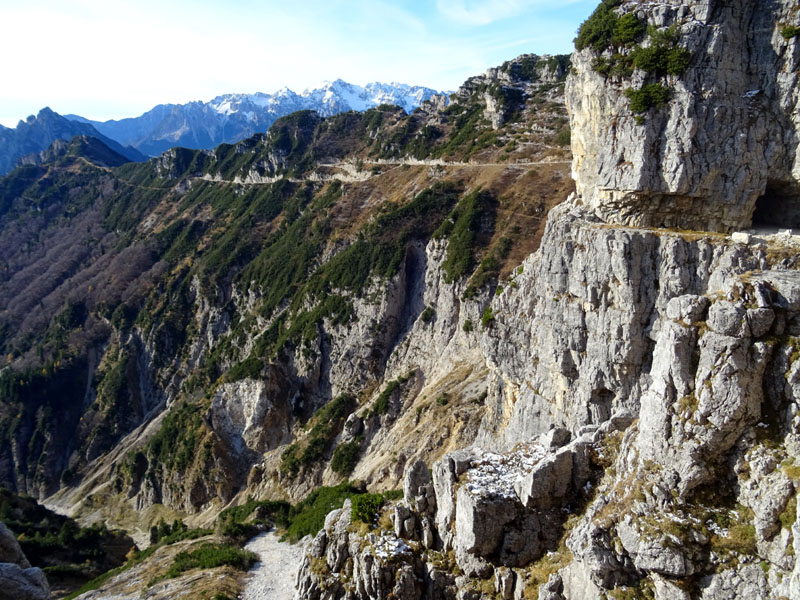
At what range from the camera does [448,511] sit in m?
17.8

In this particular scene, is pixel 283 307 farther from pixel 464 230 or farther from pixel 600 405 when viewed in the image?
pixel 600 405

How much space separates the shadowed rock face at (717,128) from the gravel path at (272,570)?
94.5 ft

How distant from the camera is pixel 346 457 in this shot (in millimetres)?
54312

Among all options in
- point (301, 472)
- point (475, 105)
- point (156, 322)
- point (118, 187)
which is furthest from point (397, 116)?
point (118, 187)

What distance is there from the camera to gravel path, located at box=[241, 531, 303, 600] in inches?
1107

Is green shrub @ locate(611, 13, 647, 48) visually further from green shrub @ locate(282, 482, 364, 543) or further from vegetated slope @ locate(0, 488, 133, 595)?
vegetated slope @ locate(0, 488, 133, 595)

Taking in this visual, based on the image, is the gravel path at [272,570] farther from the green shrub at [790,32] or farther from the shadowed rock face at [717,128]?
the green shrub at [790,32]

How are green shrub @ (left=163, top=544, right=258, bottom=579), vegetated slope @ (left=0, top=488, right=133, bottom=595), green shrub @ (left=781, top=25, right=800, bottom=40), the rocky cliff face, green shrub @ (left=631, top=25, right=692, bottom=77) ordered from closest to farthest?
1. the rocky cliff face
2. green shrub @ (left=781, top=25, right=800, bottom=40)
3. green shrub @ (left=631, top=25, right=692, bottom=77)
4. green shrub @ (left=163, top=544, right=258, bottom=579)
5. vegetated slope @ (left=0, top=488, right=133, bottom=595)

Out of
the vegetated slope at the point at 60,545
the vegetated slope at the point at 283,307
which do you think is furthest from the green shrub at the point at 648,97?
the vegetated slope at the point at 60,545

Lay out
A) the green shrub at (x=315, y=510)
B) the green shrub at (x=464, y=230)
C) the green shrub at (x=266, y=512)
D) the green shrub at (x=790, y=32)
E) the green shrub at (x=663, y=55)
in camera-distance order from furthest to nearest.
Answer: the green shrub at (x=464, y=230), the green shrub at (x=266, y=512), the green shrub at (x=315, y=510), the green shrub at (x=663, y=55), the green shrub at (x=790, y=32)

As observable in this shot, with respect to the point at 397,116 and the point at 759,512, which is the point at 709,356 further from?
the point at 397,116

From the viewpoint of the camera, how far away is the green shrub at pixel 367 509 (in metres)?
20.5

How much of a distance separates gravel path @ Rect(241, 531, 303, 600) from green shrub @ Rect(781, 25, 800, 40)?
122 feet

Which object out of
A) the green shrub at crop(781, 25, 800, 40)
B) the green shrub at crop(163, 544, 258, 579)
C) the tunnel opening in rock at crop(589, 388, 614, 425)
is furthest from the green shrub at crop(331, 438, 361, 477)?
the green shrub at crop(781, 25, 800, 40)
